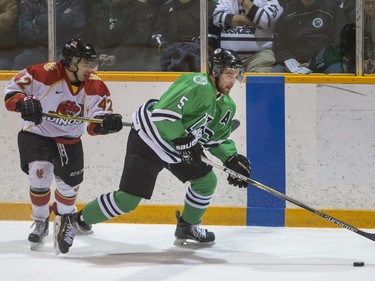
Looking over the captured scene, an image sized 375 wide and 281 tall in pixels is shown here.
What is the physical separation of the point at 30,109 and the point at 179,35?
139cm

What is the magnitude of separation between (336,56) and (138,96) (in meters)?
1.19

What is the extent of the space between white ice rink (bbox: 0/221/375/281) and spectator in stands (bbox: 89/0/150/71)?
996mm

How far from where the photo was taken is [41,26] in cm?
580

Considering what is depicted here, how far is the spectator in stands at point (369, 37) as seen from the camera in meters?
5.45

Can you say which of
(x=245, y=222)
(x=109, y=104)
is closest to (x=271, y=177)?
(x=245, y=222)

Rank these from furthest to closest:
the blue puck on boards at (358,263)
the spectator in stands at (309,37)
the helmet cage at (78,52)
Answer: the spectator in stands at (309,37), the helmet cage at (78,52), the blue puck on boards at (358,263)

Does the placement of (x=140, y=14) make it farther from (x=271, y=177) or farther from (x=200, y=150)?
(x=200, y=150)

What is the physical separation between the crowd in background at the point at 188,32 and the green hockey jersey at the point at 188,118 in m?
0.99

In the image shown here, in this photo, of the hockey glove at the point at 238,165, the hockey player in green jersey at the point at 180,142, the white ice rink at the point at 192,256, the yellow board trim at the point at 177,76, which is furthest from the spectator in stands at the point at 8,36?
the hockey glove at the point at 238,165

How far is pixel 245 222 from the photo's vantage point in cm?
559

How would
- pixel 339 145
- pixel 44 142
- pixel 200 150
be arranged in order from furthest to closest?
pixel 339 145 < pixel 44 142 < pixel 200 150

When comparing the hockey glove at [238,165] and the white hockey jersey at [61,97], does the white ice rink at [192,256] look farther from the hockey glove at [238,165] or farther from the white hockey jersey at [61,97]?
the white hockey jersey at [61,97]

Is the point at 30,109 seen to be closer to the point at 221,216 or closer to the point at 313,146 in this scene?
the point at 221,216

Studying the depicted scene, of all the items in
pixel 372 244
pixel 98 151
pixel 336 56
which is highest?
pixel 336 56
